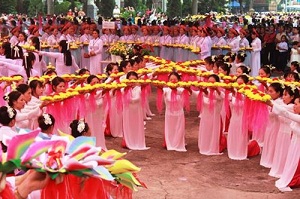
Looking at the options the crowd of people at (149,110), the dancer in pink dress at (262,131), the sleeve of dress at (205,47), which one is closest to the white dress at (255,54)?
the sleeve of dress at (205,47)

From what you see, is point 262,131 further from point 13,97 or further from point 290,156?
point 13,97

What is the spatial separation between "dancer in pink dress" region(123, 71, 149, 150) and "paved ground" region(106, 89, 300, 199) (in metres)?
0.24

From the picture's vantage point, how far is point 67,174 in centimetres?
292

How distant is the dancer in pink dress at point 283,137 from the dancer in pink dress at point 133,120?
7.77 ft

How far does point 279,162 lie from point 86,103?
9.63 feet

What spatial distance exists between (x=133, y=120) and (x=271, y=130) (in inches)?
90.6

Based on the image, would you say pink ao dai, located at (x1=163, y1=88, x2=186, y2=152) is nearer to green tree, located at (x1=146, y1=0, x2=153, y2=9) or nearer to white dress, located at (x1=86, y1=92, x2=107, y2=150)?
white dress, located at (x1=86, y1=92, x2=107, y2=150)

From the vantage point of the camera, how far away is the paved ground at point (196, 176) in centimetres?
743

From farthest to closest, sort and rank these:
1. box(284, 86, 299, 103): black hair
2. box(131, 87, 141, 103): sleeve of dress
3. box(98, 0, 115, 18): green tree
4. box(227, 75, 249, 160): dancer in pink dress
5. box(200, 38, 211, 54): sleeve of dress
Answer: box(98, 0, 115, 18): green tree, box(200, 38, 211, 54): sleeve of dress, box(131, 87, 141, 103): sleeve of dress, box(227, 75, 249, 160): dancer in pink dress, box(284, 86, 299, 103): black hair

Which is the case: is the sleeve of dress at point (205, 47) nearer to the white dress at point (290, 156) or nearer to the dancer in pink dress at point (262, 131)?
the dancer in pink dress at point (262, 131)

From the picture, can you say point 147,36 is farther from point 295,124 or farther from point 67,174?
point 67,174

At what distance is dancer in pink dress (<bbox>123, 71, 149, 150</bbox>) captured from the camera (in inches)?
379

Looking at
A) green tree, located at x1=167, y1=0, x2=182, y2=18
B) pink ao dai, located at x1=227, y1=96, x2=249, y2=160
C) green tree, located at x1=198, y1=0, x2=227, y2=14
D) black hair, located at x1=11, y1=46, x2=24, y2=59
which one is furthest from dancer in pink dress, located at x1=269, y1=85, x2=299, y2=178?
green tree, located at x1=198, y1=0, x2=227, y2=14

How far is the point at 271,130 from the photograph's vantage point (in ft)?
27.9
